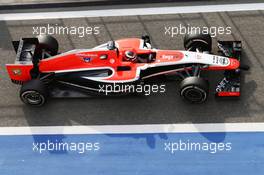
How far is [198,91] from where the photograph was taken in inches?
355

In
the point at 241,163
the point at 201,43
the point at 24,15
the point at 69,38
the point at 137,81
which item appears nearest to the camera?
the point at 241,163

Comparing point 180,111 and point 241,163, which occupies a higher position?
point 180,111

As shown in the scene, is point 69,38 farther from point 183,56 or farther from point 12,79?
point 183,56

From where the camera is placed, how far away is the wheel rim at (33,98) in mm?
9281

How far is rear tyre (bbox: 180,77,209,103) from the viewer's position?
29.1 feet

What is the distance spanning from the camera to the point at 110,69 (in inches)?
368

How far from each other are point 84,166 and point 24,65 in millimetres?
2706

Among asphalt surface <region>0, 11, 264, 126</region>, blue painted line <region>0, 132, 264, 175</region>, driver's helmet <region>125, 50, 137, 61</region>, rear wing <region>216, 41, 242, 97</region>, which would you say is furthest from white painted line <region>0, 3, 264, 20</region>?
blue painted line <region>0, 132, 264, 175</region>

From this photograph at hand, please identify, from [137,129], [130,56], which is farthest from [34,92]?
[137,129]

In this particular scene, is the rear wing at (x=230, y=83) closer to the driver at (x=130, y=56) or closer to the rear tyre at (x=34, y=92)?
the driver at (x=130, y=56)

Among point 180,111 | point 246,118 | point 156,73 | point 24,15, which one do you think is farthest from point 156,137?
point 24,15

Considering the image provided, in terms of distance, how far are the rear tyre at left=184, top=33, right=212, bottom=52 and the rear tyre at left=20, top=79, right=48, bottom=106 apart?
360cm

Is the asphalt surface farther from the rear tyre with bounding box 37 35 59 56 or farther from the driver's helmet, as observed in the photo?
the driver's helmet

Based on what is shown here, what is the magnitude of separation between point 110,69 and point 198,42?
2.29 m
